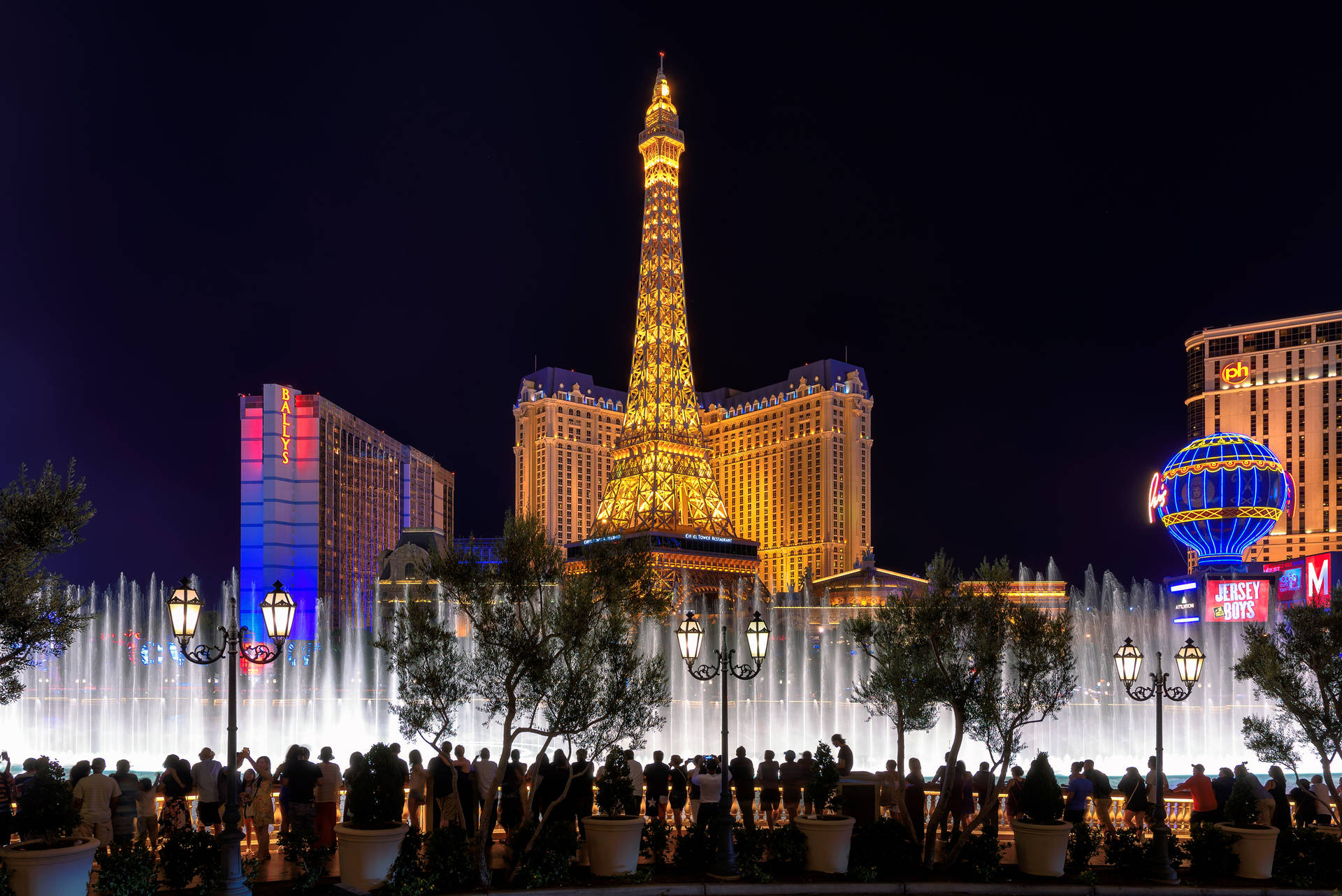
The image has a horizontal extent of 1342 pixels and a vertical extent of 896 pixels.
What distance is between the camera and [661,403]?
104750mm

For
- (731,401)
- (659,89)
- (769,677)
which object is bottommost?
(769,677)

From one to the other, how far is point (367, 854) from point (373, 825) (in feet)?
1.04

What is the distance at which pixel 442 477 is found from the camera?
538 feet

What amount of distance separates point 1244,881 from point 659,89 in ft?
345

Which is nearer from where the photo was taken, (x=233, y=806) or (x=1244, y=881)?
(x=233, y=806)

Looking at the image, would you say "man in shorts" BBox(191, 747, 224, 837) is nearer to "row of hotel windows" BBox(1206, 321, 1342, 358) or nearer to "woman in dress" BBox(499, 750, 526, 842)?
"woman in dress" BBox(499, 750, 526, 842)

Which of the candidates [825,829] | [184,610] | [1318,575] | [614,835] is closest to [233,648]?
[184,610]

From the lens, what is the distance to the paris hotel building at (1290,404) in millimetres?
111688

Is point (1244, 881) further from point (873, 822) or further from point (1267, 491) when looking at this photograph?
point (1267, 491)

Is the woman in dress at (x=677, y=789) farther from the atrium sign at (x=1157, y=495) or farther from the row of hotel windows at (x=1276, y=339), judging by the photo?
the row of hotel windows at (x=1276, y=339)

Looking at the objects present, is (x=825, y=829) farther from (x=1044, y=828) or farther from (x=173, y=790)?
(x=173, y=790)

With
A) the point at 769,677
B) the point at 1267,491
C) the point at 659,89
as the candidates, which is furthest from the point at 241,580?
the point at 1267,491

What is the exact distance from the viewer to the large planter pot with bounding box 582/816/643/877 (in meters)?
13.6

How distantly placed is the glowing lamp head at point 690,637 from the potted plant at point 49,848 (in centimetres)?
814
